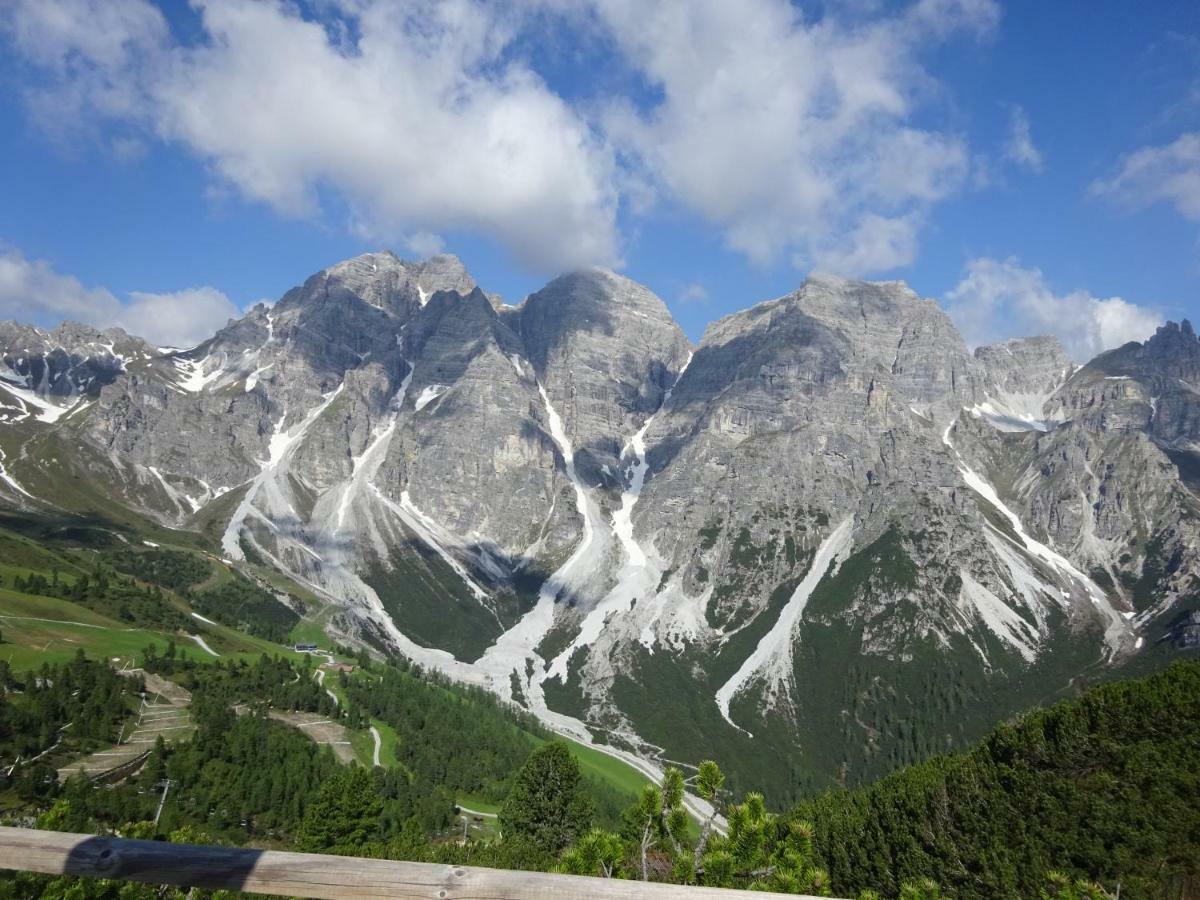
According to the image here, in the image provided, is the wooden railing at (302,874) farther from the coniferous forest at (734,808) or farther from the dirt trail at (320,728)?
the dirt trail at (320,728)

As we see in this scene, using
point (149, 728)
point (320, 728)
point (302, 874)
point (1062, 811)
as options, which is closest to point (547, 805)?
point (1062, 811)

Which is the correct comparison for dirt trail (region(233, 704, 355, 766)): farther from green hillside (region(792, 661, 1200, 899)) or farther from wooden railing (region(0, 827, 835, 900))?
wooden railing (region(0, 827, 835, 900))

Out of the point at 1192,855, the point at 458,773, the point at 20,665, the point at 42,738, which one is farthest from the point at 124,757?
the point at 1192,855

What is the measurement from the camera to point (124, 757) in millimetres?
78000

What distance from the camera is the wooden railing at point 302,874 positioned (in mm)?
4992

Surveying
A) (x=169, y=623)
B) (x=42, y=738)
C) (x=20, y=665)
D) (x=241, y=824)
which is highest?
(x=169, y=623)

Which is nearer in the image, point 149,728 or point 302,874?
point 302,874

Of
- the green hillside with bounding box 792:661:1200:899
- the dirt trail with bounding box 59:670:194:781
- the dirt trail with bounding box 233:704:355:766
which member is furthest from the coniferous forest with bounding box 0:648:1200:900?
the dirt trail with bounding box 233:704:355:766

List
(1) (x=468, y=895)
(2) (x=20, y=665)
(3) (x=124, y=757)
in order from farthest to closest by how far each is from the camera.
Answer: (2) (x=20, y=665) < (3) (x=124, y=757) < (1) (x=468, y=895)

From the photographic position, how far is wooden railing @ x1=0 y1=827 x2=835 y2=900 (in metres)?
4.99

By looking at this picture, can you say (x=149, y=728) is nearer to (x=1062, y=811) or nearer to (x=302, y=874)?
(x=1062, y=811)

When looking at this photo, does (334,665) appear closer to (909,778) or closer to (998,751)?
(909,778)

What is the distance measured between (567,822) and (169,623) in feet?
373

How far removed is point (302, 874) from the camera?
517 cm
